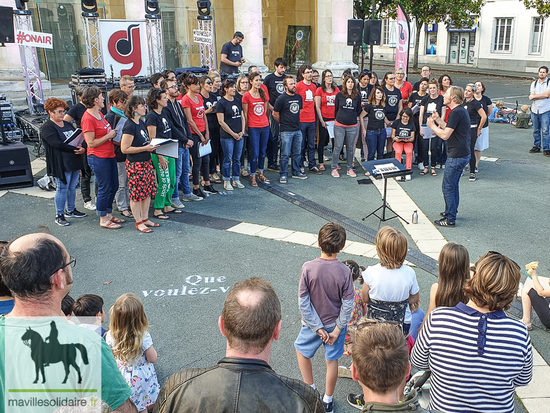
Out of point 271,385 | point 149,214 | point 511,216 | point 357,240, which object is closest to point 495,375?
point 271,385

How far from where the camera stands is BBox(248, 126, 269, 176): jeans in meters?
9.80

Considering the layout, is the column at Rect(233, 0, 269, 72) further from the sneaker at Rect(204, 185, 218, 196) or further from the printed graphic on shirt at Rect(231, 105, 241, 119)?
the sneaker at Rect(204, 185, 218, 196)

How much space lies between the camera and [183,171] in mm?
8852

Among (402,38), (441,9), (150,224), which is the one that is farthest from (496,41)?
(150,224)

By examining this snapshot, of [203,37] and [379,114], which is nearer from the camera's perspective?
[379,114]

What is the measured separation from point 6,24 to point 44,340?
11858 mm

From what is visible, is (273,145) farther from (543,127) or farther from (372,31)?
(543,127)

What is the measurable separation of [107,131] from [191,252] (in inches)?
88.7

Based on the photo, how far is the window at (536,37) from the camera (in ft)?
113

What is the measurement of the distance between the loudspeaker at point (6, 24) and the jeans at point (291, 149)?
23.0 feet

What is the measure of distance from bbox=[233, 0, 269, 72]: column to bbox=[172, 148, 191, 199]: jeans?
32.9 feet

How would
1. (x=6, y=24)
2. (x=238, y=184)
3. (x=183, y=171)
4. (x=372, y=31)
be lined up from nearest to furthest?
(x=183, y=171) < (x=238, y=184) < (x=6, y=24) < (x=372, y=31)

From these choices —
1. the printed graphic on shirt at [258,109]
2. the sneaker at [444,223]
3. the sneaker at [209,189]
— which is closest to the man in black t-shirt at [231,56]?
the printed graphic on shirt at [258,109]

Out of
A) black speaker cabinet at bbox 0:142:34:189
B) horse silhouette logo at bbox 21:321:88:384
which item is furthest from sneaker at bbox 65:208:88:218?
horse silhouette logo at bbox 21:321:88:384
